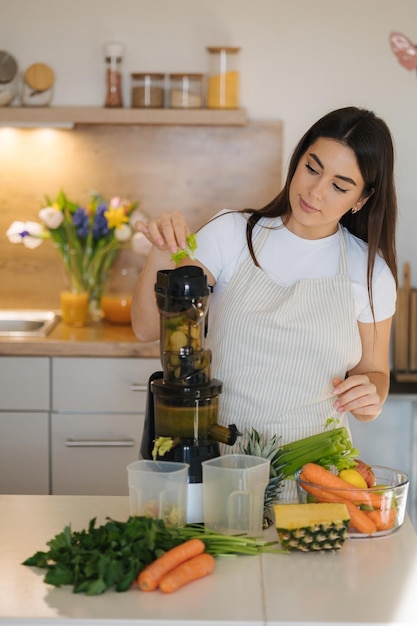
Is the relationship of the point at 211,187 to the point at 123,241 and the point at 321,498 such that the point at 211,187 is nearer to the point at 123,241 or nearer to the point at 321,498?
the point at 123,241

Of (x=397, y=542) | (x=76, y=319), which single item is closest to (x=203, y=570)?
(x=397, y=542)

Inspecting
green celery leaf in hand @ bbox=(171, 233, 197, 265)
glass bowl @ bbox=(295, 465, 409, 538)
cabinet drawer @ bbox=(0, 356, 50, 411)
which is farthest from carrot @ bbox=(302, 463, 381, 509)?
cabinet drawer @ bbox=(0, 356, 50, 411)

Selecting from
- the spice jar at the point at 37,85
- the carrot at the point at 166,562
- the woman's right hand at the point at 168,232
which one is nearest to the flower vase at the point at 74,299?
the spice jar at the point at 37,85

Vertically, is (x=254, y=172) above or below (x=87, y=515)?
above

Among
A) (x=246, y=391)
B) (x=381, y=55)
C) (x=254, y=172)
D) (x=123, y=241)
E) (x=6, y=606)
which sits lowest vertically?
(x=6, y=606)

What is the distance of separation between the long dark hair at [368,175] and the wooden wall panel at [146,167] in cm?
151

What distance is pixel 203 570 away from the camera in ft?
5.14

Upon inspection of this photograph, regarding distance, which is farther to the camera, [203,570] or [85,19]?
[85,19]

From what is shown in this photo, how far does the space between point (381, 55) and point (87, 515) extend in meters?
2.46

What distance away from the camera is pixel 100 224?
3.60m

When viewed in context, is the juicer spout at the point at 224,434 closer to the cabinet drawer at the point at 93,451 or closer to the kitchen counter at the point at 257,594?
the kitchen counter at the point at 257,594

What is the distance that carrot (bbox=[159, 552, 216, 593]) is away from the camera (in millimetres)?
1514

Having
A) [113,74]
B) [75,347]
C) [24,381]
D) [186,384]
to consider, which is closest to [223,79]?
[113,74]

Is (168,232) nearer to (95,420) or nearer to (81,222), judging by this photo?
(95,420)
